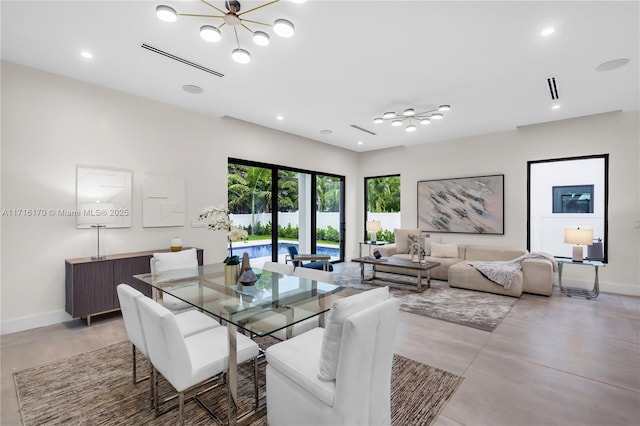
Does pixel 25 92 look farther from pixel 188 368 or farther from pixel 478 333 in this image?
pixel 478 333

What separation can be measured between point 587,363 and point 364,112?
406 cm

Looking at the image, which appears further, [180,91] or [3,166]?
[180,91]

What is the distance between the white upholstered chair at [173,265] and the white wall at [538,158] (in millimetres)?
4876

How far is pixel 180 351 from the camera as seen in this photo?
1.60m

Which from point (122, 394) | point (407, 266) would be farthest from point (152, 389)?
point (407, 266)

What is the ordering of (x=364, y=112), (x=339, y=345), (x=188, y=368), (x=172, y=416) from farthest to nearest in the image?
1. (x=364, y=112)
2. (x=172, y=416)
3. (x=188, y=368)
4. (x=339, y=345)

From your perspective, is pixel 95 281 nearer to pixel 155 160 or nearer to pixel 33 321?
pixel 33 321

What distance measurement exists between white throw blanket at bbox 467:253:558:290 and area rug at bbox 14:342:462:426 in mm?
2868

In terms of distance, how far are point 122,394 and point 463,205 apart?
21.1 ft

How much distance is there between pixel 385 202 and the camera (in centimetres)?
782

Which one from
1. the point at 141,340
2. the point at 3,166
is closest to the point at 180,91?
the point at 3,166

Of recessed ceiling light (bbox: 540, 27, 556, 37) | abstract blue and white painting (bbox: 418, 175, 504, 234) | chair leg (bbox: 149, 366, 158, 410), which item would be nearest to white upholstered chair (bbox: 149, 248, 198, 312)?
chair leg (bbox: 149, 366, 158, 410)

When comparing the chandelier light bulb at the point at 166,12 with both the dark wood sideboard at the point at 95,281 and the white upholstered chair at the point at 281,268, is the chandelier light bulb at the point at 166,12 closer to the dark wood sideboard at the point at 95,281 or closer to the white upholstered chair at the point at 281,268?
the white upholstered chair at the point at 281,268

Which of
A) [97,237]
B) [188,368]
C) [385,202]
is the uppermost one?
[385,202]
